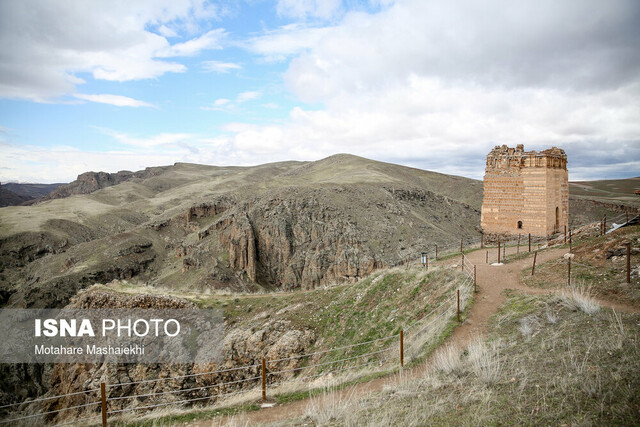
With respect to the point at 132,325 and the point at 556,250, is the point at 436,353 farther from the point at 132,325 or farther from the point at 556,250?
the point at 132,325

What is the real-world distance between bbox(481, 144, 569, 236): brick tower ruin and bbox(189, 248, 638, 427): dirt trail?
5.38m

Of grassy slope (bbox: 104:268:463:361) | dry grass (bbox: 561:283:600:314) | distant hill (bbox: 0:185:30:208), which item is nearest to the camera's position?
dry grass (bbox: 561:283:600:314)

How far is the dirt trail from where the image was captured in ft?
27.5

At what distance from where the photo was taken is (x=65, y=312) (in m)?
24.0

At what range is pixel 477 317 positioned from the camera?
1207 cm

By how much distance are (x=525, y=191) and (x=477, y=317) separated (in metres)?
16.4

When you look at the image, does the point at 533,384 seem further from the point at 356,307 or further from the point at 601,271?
the point at 356,307

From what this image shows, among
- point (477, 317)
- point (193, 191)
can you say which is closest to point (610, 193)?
point (477, 317)

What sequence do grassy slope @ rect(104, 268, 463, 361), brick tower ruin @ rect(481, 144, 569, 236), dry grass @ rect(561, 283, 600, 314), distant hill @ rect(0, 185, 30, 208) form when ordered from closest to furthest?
1. dry grass @ rect(561, 283, 600, 314)
2. grassy slope @ rect(104, 268, 463, 361)
3. brick tower ruin @ rect(481, 144, 569, 236)
4. distant hill @ rect(0, 185, 30, 208)

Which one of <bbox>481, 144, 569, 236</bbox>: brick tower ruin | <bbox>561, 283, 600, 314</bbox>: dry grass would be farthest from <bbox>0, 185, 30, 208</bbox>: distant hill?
<bbox>561, 283, 600, 314</bbox>: dry grass

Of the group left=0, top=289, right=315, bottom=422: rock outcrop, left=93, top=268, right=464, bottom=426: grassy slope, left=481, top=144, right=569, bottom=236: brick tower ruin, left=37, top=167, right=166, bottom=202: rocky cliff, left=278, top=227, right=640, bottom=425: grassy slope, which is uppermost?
left=37, top=167, right=166, bottom=202: rocky cliff

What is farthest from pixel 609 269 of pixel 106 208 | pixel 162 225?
pixel 106 208

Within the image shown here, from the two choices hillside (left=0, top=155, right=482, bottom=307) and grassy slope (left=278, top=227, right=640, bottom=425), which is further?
hillside (left=0, top=155, right=482, bottom=307)

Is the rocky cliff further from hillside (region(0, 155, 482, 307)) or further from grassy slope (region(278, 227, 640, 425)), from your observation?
grassy slope (region(278, 227, 640, 425))
